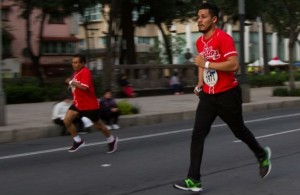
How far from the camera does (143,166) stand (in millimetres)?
7719

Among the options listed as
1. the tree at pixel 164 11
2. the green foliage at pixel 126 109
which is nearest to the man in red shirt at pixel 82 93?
the green foliage at pixel 126 109

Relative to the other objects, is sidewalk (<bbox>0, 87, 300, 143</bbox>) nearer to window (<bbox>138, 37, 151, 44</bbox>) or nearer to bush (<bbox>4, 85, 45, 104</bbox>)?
bush (<bbox>4, 85, 45, 104</bbox>)

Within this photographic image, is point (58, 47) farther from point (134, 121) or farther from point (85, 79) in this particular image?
point (85, 79)

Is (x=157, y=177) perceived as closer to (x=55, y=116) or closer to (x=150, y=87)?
(x=55, y=116)

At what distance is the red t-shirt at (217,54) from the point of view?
570 centimetres

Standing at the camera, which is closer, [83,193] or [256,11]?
[83,193]

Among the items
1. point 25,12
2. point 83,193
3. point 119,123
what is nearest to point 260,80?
point 25,12

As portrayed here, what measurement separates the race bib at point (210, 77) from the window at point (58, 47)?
4850 cm

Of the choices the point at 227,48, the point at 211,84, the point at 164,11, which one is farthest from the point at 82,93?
the point at 164,11

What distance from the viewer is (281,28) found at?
32312 millimetres

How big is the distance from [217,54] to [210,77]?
0.90 feet

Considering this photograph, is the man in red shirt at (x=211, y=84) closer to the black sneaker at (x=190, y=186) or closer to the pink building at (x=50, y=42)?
the black sneaker at (x=190, y=186)

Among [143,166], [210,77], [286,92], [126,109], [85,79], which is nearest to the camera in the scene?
[210,77]

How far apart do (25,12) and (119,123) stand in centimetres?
1404
